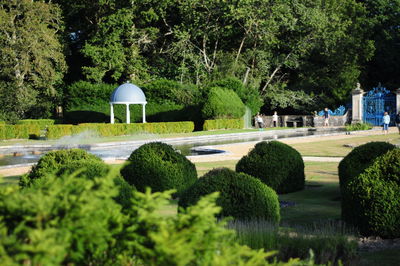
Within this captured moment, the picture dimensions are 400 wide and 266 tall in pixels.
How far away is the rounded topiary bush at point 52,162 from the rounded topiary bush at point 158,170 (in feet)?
4.25

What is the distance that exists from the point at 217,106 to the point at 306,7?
15.6 meters

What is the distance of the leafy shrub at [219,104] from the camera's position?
4106cm

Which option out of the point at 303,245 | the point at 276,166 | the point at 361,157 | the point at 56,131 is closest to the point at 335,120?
the point at 56,131

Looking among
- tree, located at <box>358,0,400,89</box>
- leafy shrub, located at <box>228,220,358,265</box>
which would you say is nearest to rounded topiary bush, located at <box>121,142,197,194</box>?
leafy shrub, located at <box>228,220,358,265</box>

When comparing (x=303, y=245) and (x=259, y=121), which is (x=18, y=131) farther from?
(x=303, y=245)

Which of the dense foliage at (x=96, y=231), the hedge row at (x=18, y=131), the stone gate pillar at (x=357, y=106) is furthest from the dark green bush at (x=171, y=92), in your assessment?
the dense foliage at (x=96, y=231)

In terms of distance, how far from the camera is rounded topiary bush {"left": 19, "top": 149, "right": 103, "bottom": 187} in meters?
9.39

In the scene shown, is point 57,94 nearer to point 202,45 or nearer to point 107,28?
point 107,28

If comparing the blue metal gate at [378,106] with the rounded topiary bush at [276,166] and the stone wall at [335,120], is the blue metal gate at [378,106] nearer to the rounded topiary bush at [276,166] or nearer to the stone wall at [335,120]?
the stone wall at [335,120]

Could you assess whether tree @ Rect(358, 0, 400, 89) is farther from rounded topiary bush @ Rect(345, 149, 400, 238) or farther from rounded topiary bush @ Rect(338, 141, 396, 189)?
rounded topiary bush @ Rect(345, 149, 400, 238)

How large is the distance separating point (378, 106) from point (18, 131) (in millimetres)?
27395

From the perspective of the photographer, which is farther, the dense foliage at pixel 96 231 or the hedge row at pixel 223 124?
the hedge row at pixel 223 124

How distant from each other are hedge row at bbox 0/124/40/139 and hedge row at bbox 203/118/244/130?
11856 millimetres

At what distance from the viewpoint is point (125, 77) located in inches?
2026
